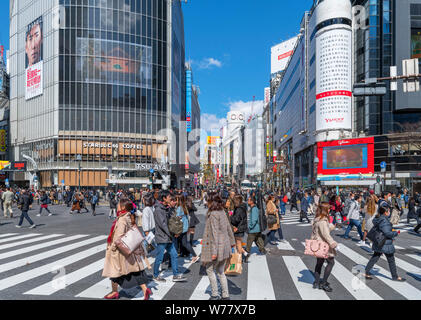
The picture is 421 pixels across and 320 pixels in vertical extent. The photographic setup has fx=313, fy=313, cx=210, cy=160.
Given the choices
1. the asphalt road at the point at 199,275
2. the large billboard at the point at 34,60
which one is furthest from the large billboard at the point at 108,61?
the asphalt road at the point at 199,275

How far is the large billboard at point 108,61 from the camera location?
5050 cm

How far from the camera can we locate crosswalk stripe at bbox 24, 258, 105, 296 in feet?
19.6

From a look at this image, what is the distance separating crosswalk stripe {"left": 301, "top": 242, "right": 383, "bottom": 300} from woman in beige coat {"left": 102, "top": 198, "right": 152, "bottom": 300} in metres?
3.98

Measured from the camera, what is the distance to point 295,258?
902 centimetres

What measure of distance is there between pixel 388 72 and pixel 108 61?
43737mm

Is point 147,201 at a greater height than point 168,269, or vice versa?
point 147,201

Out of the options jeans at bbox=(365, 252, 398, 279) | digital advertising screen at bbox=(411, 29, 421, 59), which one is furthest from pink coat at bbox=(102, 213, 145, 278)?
digital advertising screen at bbox=(411, 29, 421, 59)

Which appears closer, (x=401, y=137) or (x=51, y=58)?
(x=401, y=137)

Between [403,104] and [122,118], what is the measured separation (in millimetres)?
43518

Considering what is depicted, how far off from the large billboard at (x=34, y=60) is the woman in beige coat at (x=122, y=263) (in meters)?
57.6

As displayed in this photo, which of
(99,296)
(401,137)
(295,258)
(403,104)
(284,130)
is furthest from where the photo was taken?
(284,130)
